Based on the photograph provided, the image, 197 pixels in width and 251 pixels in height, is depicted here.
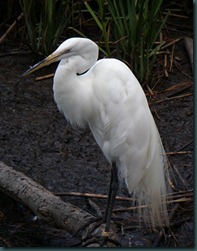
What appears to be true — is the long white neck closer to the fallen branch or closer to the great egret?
the great egret

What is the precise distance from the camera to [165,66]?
3.61 meters

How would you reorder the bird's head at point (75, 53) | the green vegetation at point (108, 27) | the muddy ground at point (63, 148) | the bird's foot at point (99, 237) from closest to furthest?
the bird's head at point (75, 53) < the bird's foot at point (99, 237) < the muddy ground at point (63, 148) < the green vegetation at point (108, 27)

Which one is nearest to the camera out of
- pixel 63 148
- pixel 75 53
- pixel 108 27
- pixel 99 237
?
pixel 75 53

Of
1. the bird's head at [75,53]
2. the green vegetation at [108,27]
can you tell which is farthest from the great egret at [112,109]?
the green vegetation at [108,27]

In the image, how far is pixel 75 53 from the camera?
2.35 m

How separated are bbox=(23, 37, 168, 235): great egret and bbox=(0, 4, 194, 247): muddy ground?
0.73 ft

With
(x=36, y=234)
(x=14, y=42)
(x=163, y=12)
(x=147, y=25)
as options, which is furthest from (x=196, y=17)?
(x=36, y=234)

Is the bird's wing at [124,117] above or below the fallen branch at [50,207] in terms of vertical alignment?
above

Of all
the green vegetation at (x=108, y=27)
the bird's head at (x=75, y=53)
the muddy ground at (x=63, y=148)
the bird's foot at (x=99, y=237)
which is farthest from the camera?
the green vegetation at (x=108, y=27)

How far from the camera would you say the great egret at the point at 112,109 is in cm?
237

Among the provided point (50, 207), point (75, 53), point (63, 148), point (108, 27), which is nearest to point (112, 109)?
point (75, 53)

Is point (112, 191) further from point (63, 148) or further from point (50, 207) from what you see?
point (63, 148)

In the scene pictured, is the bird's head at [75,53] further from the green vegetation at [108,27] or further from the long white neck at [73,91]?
the green vegetation at [108,27]

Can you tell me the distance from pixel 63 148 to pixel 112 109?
762 mm
